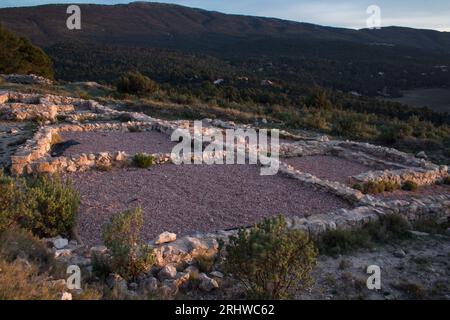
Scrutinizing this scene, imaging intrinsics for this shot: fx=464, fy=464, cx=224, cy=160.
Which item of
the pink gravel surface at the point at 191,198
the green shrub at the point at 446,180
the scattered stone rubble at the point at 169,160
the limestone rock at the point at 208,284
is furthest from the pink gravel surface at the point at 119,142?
the green shrub at the point at 446,180

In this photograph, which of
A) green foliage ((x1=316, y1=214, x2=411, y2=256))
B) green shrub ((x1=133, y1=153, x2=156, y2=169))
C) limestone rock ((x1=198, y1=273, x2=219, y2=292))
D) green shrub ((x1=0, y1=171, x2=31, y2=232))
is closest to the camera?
limestone rock ((x1=198, y1=273, x2=219, y2=292))

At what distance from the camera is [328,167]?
10.1 m

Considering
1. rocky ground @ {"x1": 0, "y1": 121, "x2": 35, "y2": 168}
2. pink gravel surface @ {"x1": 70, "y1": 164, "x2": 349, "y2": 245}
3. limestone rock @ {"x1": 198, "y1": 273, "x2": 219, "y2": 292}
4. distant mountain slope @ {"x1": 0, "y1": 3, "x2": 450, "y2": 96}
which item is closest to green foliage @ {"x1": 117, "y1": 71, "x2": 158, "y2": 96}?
distant mountain slope @ {"x1": 0, "y1": 3, "x2": 450, "y2": 96}

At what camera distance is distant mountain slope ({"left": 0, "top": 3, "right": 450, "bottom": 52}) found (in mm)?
61219

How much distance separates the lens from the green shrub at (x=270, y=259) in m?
4.09

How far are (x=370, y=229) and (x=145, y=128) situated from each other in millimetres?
7822

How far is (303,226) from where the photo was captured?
591 cm

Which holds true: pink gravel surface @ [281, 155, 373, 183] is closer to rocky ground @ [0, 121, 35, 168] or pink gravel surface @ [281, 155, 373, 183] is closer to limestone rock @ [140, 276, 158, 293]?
limestone rock @ [140, 276, 158, 293]

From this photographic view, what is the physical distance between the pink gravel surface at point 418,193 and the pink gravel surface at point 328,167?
88 centimetres

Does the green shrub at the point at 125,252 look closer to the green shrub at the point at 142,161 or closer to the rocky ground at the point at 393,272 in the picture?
the rocky ground at the point at 393,272

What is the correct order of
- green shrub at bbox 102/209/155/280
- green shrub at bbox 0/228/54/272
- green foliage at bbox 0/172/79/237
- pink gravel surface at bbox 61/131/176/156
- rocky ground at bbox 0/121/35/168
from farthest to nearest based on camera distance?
pink gravel surface at bbox 61/131/176/156
rocky ground at bbox 0/121/35/168
green foliage at bbox 0/172/79/237
green shrub at bbox 102/209/155/280
green shrub at bbox 0/228/54/272

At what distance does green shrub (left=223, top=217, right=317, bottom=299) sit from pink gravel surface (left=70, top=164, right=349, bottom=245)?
176 centimetres

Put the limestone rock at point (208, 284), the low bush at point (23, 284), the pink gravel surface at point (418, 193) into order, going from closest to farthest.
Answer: the low bush at point (23, 284) → the limestone rock at point (208, 284) → the pink gravel surface at point (418, 193)

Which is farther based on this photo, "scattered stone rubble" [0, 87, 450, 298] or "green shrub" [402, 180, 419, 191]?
"green shrub" [402, 180, 419, 191]
